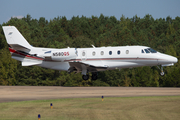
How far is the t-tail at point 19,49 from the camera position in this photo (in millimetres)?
29578

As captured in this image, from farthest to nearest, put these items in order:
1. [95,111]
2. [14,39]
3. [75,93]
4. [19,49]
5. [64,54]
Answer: [14,39] < [19,49] < [64,54] < [75,93] < [95,111]

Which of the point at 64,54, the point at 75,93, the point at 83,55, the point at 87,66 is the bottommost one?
the point at 75,93

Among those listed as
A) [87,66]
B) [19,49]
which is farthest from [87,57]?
[19,49]

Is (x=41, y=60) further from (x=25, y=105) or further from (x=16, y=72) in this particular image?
(x=16, y=72)

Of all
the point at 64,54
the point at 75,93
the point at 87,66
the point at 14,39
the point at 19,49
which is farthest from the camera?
the point at 14,39

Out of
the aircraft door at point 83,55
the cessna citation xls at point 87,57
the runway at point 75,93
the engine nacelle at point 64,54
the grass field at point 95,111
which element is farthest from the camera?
the aircraft door at point 83,55

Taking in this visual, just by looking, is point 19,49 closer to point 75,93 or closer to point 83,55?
point 83,55

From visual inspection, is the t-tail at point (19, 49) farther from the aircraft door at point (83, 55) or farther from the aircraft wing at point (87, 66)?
the aircraft door at point (83, 55)

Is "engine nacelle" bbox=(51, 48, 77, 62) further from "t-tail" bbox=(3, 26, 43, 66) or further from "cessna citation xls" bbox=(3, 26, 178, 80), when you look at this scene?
"t-tail" bbox=(3, 26, 43, 66)

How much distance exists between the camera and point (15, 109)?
15.5 metres

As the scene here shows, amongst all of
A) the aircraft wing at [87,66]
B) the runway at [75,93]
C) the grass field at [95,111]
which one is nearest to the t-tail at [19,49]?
the aircraft wing at [87,66]

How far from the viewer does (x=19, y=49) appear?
29703 mm

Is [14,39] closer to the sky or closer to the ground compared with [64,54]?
closer to the sky

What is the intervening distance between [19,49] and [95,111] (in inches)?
701
